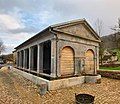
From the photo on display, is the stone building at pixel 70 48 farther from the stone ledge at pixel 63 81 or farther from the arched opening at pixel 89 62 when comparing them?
the stone ledge at pixel 63 81

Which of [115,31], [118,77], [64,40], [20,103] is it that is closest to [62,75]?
[64,40]

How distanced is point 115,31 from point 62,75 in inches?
1089

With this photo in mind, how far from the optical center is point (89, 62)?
17.7 meters

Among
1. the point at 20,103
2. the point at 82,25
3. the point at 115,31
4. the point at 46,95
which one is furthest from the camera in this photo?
the point at 115,31

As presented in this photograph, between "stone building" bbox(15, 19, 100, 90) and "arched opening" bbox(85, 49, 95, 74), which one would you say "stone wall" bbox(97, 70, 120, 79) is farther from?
"arched opening" bbox(85, 49, 95, 74)

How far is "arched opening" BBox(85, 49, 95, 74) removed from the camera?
56.7 ft

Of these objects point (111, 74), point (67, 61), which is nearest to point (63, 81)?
point (67, 61)

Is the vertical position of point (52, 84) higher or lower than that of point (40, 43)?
lower

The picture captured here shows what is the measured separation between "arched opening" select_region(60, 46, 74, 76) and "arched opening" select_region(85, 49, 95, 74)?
2.41 metres

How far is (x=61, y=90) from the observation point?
40.8ft

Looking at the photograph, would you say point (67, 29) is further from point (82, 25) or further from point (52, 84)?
point (52, 84)

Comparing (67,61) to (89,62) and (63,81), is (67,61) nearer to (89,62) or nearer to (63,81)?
(63,81)

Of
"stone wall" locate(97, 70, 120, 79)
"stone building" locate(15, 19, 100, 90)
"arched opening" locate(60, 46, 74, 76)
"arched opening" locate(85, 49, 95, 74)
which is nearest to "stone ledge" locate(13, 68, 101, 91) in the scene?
"stone building" locate(15, 19, 100, 90)

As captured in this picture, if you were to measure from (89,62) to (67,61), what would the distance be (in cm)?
374
